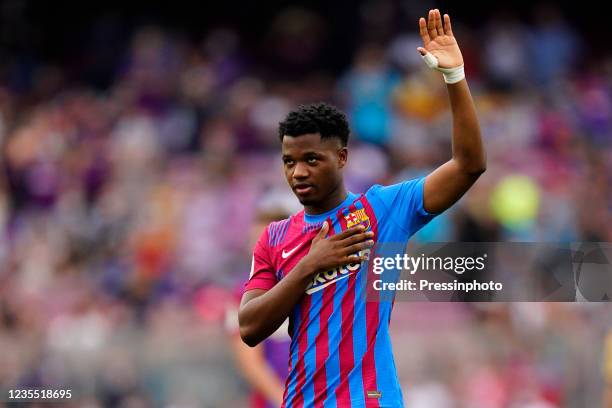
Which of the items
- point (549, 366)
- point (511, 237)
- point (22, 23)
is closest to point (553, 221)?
point (511, 237)

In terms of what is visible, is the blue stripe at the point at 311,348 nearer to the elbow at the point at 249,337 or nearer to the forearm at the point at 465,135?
the elbow at the point at 249,337

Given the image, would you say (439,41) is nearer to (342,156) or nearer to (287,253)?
(342,156)

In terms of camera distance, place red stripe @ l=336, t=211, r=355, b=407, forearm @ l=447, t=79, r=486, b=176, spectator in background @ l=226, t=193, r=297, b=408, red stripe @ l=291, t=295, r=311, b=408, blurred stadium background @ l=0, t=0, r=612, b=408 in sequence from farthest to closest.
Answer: blurred stadium background @ l=0, t=0, r=612, b=408
spectator in background @ l=226, t=193, r=297, b=408
red stripe @ l=291, t=295, r=311, b=408
red stripe @ l=336, t=211, r=355, b=407
forearm @ l=447, t=79, r=486, b=176

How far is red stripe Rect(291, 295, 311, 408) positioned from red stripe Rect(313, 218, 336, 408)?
0.18ft

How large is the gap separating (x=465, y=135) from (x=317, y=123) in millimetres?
611

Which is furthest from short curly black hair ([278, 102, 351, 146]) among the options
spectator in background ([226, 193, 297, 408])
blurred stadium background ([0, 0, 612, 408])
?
blurred stadium background ([0, 0, 612, 408])

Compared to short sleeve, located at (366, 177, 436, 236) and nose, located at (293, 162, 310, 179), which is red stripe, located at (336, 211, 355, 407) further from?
nose, located at (293, 162, 310, 179)

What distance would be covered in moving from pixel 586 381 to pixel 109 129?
6.05 metres

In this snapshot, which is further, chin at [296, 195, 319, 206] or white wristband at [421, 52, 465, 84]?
chin at [296, 195, 319, 206]

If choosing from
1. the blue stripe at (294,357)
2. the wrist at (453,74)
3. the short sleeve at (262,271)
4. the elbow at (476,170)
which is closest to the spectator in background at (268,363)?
the short sleeve at (262,271)

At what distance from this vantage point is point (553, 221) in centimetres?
966

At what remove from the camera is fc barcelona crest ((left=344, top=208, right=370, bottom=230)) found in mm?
3771

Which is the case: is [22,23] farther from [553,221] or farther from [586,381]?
[586,381]

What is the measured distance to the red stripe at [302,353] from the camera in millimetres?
3703
